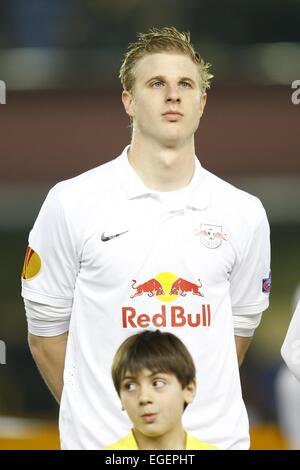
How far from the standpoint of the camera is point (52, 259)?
359 cm

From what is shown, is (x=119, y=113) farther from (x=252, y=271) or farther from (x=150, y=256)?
(x=150, y=256)

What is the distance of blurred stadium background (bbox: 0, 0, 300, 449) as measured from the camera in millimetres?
6578

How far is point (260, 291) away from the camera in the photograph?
3.79 m

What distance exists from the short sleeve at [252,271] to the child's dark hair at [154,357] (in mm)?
396

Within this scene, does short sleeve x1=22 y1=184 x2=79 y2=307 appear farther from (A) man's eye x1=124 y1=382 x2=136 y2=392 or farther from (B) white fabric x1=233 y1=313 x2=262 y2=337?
(B) white fabric x1=233 y1=313 x2=262 y2=337

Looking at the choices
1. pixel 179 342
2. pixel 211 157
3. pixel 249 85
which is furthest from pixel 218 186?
pixel 249 85

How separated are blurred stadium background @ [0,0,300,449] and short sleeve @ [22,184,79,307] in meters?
2.60

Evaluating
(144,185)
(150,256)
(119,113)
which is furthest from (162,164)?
(119,113)

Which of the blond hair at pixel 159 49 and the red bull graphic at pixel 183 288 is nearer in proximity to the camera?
the red bull graphic at pixel 183 288

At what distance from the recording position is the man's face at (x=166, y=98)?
3486 mm

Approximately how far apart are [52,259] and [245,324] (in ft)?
2.48

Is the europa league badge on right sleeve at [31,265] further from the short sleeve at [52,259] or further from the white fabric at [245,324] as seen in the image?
the white fabric at [245,324]

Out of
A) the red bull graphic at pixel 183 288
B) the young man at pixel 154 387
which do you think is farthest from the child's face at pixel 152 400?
the red bull graphic at pixel 183 288

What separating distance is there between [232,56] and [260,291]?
4112mm
